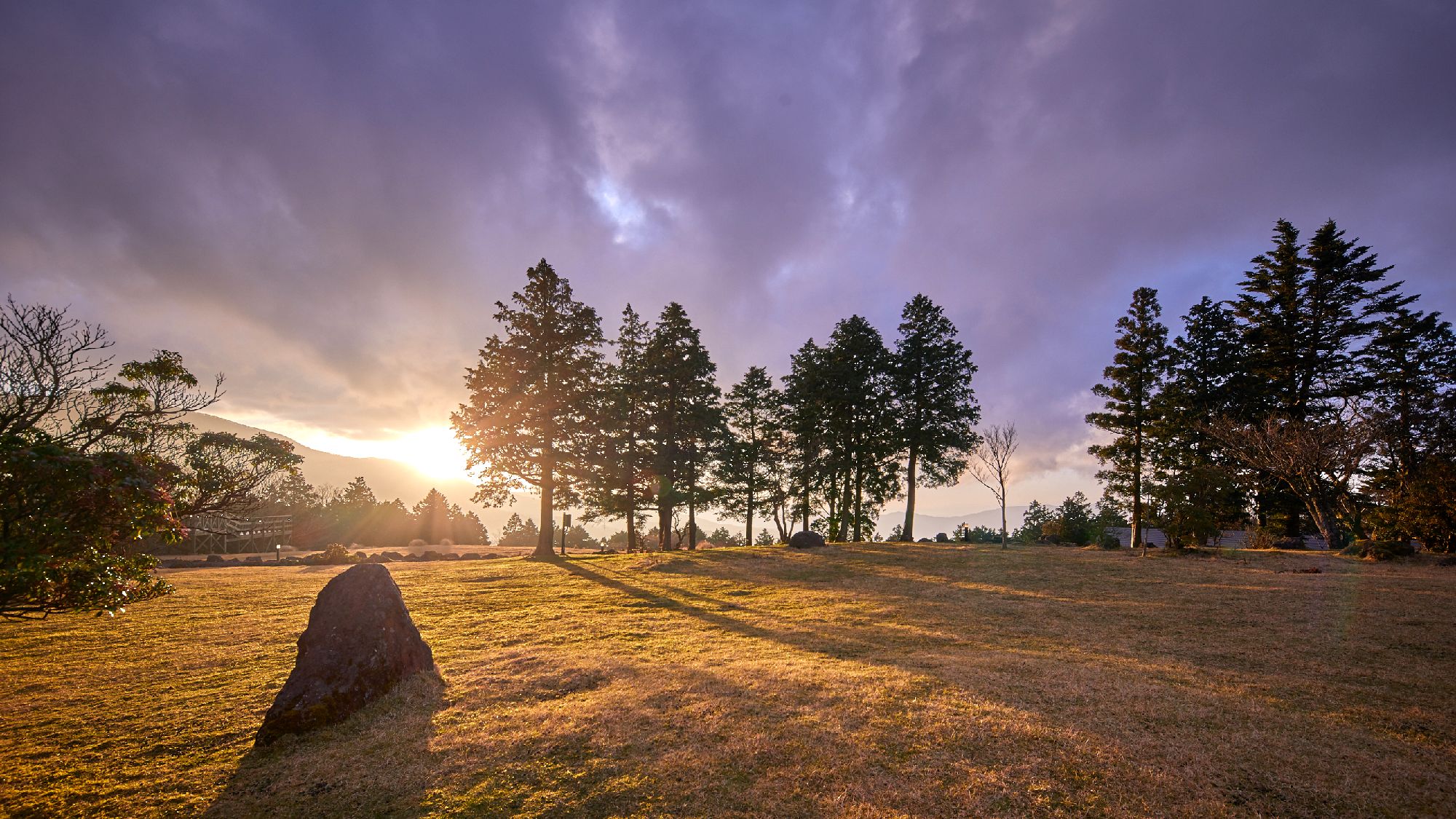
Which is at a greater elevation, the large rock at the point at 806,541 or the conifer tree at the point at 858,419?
the conifer tree at the point at 858,419

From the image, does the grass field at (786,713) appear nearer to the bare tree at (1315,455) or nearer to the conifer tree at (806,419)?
the bare tree at (1315,455)

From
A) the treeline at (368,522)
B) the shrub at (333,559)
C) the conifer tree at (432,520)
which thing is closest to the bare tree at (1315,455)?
the shrub at (333,559)

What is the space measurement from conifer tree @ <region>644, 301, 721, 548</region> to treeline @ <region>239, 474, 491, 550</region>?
2323 cm

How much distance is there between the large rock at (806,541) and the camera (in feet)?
90.1

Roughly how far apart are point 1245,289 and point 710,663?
134 feet

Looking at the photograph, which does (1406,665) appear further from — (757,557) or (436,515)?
(436,515)

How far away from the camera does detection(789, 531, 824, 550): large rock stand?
2745cm

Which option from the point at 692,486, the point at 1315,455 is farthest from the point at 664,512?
the point at 1315,455

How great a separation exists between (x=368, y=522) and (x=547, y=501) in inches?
1034

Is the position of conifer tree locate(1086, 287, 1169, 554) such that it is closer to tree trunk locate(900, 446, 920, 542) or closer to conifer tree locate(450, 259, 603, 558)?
tree trunk locate(900, 446, 920, 542)

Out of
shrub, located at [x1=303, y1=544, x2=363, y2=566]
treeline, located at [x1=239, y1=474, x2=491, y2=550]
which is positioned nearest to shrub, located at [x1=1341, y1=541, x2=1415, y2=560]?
shrub, located at [x1=303, y1=544, x2=363, y2=566]

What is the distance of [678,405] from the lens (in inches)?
1229

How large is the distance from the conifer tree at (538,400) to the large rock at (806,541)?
12067 mm

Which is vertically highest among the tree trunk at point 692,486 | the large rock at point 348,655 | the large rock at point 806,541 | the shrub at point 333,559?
the tree trunk at point 692,486
